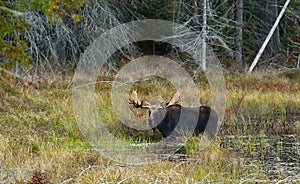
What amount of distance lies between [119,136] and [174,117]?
89cm

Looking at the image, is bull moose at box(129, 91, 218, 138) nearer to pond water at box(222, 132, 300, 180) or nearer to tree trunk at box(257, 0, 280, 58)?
pond water at box(222, 132, 300, 180)

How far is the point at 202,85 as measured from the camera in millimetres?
14344

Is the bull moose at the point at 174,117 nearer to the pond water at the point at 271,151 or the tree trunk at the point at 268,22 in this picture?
the pond water at the point at 271,151

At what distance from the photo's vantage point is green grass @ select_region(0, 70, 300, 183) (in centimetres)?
611

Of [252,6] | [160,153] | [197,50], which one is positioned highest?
[252,6]

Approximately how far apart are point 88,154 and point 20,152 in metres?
0.87

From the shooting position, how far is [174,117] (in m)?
8.86

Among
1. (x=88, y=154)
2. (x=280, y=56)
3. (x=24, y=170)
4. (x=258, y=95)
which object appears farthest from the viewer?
(x=280, y=56)

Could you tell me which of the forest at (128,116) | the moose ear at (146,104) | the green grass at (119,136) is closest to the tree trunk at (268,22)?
the forest at (128,116)

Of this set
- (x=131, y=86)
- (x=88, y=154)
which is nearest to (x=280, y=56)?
(x=131, y=86)

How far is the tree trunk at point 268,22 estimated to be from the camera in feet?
67.3

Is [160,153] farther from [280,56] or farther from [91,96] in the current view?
[280,56]

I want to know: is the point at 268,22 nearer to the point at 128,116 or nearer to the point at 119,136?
the point at 128,116

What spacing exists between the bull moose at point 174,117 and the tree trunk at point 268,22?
11792 mm
